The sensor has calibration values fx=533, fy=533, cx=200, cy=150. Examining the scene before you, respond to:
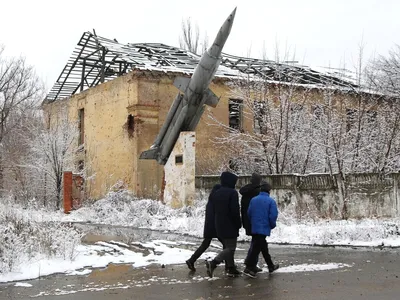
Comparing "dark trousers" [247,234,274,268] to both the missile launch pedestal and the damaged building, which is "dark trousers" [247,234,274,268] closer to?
the missile launch pedestal

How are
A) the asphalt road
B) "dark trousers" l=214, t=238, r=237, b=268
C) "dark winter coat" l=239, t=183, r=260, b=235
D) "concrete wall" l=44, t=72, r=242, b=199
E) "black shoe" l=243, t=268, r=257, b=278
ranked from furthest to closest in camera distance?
1. "concrete wall" l=44, t=72, r=242, b=199
2. "dark winter coat" l=239, t=183, r=260, b=235
3. "dark trousers" l=214, t=238, r=237, b=268
4. "black shoe" l=243, t=268, r=257, b=278
5. the asphalt road

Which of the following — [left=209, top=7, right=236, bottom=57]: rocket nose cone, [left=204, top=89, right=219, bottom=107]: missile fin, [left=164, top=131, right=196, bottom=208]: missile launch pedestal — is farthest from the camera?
[left=204, top=89, right=219, bottom=107]: missile fin

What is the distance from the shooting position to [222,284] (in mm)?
8000

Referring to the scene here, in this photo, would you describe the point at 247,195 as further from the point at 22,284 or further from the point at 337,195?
the point at 337,195

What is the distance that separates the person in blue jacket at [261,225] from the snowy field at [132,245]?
622 mm

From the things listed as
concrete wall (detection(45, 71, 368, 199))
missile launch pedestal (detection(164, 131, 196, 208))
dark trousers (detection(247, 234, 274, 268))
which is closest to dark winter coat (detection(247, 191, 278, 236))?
dark trousers (detection(247, 234, 274, 268))

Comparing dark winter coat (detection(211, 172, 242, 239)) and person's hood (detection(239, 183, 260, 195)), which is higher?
person's hood (detection(239, 183, 260, 195))

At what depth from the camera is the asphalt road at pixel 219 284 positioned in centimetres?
715

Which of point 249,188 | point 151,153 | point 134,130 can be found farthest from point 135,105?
point 249,188

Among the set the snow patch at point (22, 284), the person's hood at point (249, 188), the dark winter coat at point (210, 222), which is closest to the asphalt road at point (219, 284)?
the snow patch at point (22, 284)

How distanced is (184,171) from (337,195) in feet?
22.3

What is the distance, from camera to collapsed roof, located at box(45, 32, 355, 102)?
28.7m

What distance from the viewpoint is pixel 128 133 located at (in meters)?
27.4

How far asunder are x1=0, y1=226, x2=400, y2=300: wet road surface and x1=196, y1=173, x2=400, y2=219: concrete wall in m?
5.60
